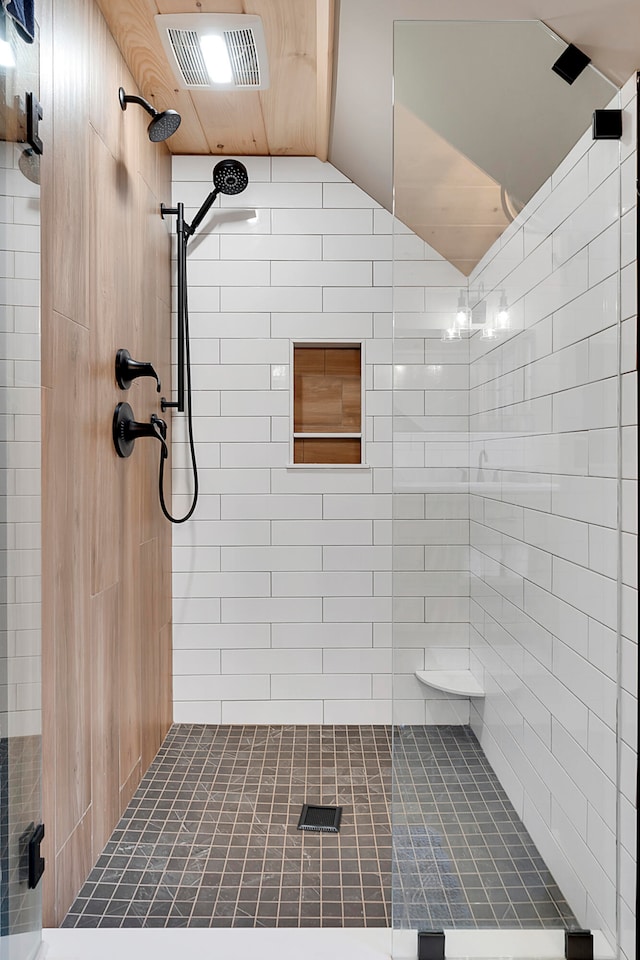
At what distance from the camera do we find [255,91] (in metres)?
2.44

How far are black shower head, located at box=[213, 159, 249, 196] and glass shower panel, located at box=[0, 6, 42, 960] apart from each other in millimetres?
1395

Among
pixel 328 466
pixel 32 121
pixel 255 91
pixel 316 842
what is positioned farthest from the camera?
pixel 328 466

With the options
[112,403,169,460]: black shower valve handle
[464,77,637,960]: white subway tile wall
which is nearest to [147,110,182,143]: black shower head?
[112,403,169,460]: black shower valve handle

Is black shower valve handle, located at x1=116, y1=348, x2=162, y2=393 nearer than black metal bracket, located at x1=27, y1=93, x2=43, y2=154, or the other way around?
black metal bracket, located at x1=27, y1=93, x2=43, y2=154

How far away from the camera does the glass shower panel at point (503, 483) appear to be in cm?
136

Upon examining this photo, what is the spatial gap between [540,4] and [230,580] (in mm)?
2253

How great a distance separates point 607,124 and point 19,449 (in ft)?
4.18

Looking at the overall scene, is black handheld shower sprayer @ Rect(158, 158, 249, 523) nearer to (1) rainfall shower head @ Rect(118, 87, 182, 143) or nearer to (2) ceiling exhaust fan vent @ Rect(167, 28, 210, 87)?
(2) ceiling exhaust fan vent @ Rect(167, 28, 210, 87)

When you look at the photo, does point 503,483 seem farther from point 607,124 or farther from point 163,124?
point 163,124

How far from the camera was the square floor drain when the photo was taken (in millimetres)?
2064

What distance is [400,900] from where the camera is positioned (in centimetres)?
141

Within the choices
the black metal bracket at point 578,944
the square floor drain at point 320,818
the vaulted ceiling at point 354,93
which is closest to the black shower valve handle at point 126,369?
the vaulted ceiling at point 354,93

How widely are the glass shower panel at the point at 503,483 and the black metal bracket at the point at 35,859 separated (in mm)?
688

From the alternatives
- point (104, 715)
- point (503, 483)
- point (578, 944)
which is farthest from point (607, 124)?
point (104, 715)
